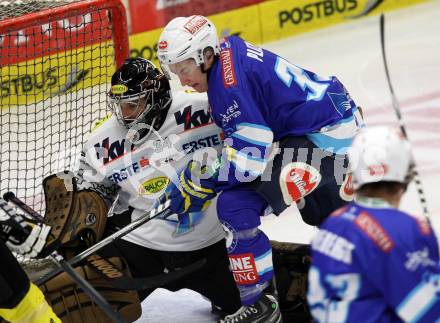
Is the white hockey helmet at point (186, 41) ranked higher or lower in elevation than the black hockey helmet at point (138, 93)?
higher

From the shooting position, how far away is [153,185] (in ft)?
12.2

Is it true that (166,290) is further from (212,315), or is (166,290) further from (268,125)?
(268,125)

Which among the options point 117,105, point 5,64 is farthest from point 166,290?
point 5,64

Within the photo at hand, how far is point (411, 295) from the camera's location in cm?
209

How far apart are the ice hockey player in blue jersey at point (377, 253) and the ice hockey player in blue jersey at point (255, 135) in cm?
97

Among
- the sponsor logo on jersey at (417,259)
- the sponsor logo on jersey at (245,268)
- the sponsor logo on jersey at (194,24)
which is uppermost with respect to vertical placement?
the sponsor logo on jersey at (194,24)

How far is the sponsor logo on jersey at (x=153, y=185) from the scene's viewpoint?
12.2ft

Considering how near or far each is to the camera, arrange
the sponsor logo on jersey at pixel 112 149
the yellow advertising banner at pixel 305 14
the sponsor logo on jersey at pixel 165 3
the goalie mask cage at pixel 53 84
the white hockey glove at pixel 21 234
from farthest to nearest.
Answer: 1. the yellow advertising banner at pixel 305 14
2. the sponsor logo on jersey at pixel 165 3
3. the goalie mask cage at pixel 53 84
4. the sponsor logo on jersey at pixel 112 149
5. the white hockey glove at pixel 21 234

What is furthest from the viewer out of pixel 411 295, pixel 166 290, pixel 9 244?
pixel 166 290

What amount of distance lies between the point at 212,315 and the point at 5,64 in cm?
186

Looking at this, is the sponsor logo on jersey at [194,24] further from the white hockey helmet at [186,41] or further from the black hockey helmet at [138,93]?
the black hockey helmet at [138,93]

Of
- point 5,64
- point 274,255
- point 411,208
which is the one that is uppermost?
point 5,64

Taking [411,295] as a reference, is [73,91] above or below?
below

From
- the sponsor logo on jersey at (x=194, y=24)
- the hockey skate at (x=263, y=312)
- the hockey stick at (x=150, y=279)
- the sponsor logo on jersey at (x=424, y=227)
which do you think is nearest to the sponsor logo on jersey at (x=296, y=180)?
the hockey skate at (x=263, y=312)
